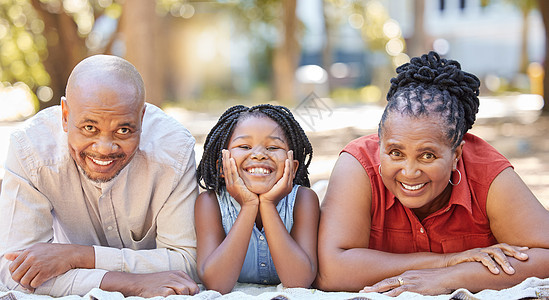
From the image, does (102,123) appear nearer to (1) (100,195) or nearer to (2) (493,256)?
(1) (100,195)

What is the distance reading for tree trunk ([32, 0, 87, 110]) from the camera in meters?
11.0

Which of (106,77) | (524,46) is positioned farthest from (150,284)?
(524,46)

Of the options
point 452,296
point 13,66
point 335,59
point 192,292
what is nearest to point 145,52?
point 192,292

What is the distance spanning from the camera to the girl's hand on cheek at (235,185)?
9.32ft

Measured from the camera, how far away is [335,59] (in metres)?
30.6

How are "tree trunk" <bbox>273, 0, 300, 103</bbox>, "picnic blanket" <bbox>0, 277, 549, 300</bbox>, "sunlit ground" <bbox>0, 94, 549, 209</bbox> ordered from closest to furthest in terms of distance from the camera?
"picnic blanket" <bbox>0, 277, 549, 300</bbox> < "sunlit ground" <bbox>0, 94, 549, 209</bbox> < "tree trunk" <bbox>273, 0, 300, 103</bbox>

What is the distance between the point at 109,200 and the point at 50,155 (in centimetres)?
37

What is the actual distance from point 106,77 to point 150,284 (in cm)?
100

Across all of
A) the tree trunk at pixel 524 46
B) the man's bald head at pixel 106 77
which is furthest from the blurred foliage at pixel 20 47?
the tree trunk at pixel 524 46

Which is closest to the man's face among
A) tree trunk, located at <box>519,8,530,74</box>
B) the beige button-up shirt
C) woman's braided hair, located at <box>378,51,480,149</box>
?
the beige button-up shirt

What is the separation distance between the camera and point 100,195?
2.99m

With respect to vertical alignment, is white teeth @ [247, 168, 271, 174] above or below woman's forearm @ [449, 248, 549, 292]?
above

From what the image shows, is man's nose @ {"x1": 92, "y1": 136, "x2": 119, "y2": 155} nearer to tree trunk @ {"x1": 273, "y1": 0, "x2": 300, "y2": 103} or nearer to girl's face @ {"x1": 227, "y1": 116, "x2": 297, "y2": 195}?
girl's face @ {"x1": 227, "y1": 116, "x2": 297, "y2": 195}

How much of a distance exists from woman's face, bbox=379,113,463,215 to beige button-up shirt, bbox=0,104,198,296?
107 centimetres
